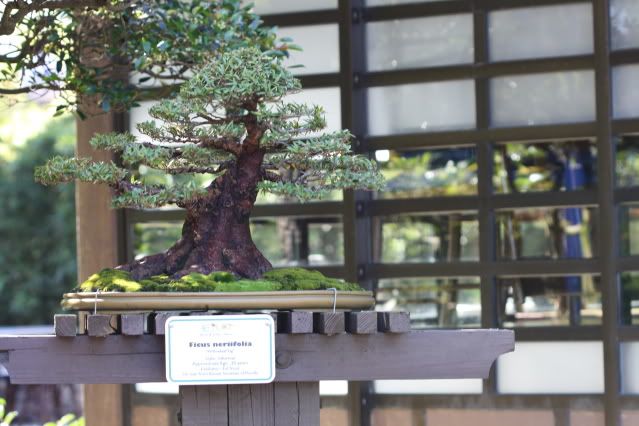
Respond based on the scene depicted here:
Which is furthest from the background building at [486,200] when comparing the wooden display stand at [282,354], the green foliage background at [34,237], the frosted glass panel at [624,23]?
the green foliage background at [34,237]

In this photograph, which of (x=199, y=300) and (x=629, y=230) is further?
(x=629, y=230)

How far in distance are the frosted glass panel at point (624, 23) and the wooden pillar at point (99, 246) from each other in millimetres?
2337

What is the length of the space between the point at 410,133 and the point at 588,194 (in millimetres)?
847

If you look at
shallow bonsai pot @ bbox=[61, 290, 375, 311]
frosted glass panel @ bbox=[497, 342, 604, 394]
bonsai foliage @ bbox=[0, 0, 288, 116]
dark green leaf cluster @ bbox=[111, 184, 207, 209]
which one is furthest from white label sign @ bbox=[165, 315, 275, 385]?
frosted glass panel @ bbox=[497, 342, 604, 394]

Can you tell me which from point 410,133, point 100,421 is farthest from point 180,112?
point 100,421

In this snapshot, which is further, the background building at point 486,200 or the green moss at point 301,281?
the background building at point 486,200

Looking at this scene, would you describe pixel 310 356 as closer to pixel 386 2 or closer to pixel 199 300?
pixel 199 300

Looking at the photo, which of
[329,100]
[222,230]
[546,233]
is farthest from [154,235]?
[222,230]

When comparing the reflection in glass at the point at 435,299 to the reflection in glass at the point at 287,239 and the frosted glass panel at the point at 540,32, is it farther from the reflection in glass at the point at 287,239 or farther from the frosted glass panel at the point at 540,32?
the frosted glass panel at the point at 540,32

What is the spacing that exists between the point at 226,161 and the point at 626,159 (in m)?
2.35

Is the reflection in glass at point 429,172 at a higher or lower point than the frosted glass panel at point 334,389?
higher

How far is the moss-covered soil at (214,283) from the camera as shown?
2826 mm

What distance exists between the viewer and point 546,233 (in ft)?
16.1

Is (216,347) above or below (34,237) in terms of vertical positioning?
below
